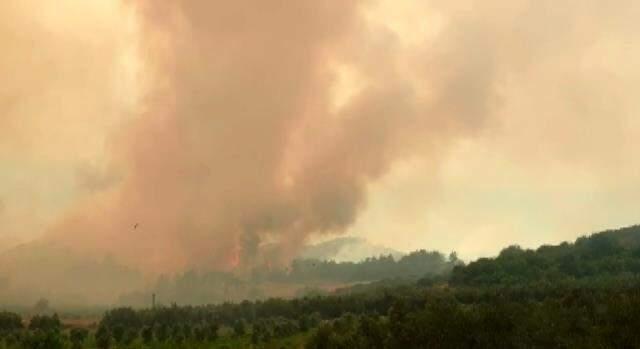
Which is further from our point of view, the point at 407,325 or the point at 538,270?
the point at 538,270

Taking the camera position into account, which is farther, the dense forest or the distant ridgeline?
the distant ridgeline

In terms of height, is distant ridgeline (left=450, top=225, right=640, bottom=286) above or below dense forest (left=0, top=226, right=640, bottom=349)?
above

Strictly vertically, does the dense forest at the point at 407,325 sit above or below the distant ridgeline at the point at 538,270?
below

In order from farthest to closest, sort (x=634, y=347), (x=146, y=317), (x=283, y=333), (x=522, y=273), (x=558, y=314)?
(x=522, y=273) < (x=146, y=317) < (x=283, y=333) < (x=558, y=314) < (x=634, y=347)

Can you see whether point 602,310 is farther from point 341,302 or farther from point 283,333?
point 341,302

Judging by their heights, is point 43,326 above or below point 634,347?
above

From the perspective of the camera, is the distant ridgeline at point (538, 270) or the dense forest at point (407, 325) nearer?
the dense forest at point (407, 325)

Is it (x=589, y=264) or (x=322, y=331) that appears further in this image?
(x=589, y=264)

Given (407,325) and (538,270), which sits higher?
(538,270)

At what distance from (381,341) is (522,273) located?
131m

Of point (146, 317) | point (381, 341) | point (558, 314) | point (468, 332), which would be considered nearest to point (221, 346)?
point (381, 341)

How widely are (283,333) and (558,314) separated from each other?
44909 millimetres

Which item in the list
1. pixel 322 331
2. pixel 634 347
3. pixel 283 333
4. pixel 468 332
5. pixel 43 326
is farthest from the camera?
pixel 43 326

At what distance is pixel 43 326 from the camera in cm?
12238
